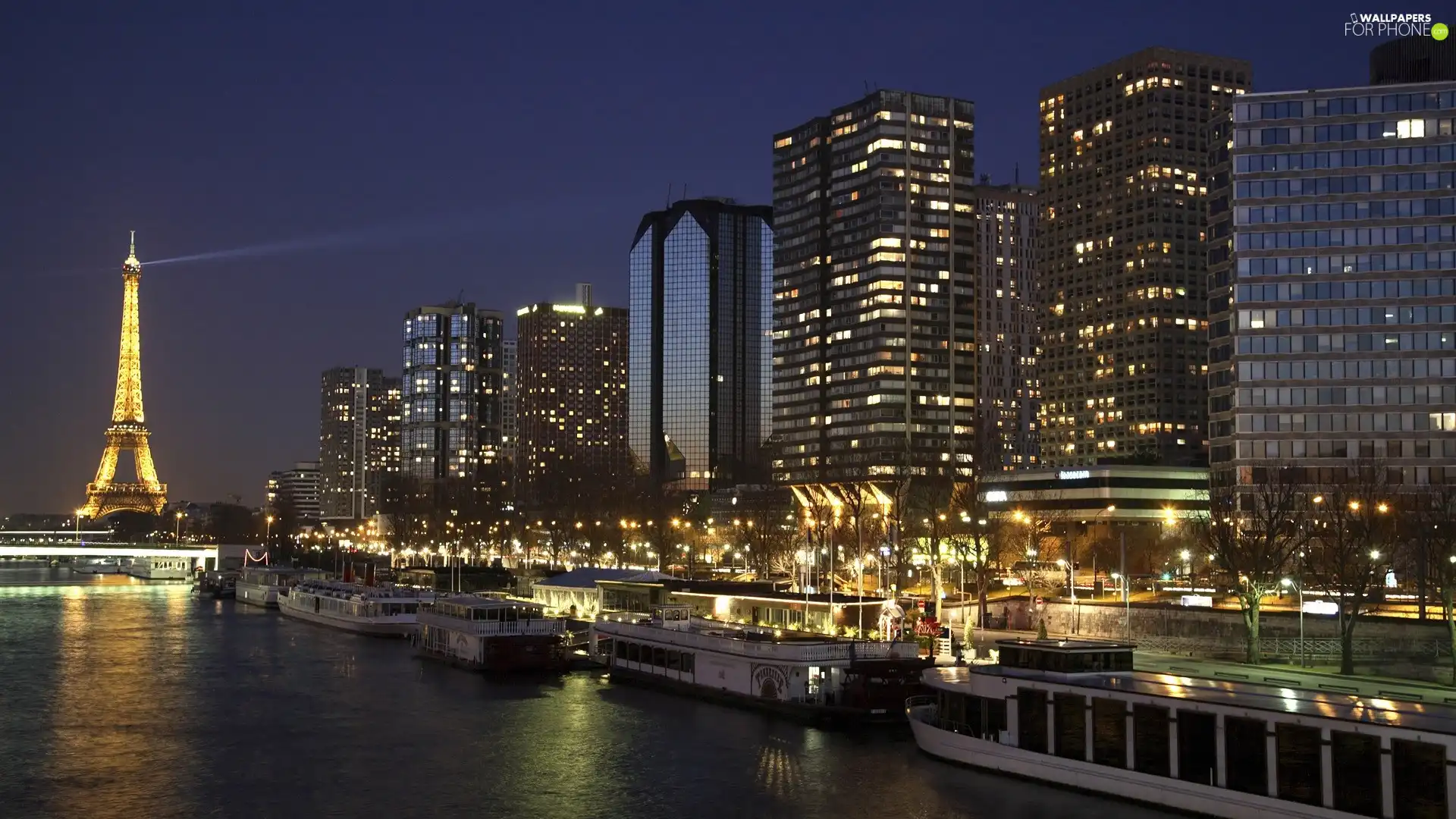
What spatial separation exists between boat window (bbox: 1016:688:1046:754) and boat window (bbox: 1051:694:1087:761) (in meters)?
0.50

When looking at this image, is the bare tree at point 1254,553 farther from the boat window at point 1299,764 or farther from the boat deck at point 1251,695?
the boat window at point 1299,764

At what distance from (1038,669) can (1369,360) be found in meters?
90.3

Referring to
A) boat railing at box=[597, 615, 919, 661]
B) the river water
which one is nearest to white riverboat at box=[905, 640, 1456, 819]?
the river water

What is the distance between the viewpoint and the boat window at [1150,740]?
45.6 metres

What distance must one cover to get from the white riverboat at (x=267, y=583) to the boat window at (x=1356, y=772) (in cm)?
12517

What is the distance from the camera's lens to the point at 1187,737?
147 ft

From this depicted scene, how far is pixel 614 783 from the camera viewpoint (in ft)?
165

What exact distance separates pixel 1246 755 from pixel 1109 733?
18.0ft

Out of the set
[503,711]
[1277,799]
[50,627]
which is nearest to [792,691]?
[503,711]

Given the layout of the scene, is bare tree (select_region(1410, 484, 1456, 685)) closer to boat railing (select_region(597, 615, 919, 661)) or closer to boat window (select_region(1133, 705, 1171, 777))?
boat window (select_region(1133, 705, 1171, 777))

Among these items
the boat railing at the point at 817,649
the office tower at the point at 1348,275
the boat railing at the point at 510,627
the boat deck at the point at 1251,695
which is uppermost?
the office tower at the point at 1348,275

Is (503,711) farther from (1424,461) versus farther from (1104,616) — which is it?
(1424,461)

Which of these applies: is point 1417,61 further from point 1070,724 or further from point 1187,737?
point 1187,737


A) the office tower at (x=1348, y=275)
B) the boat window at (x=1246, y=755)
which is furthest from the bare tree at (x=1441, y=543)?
the boat window at (x=1246, y=755)
